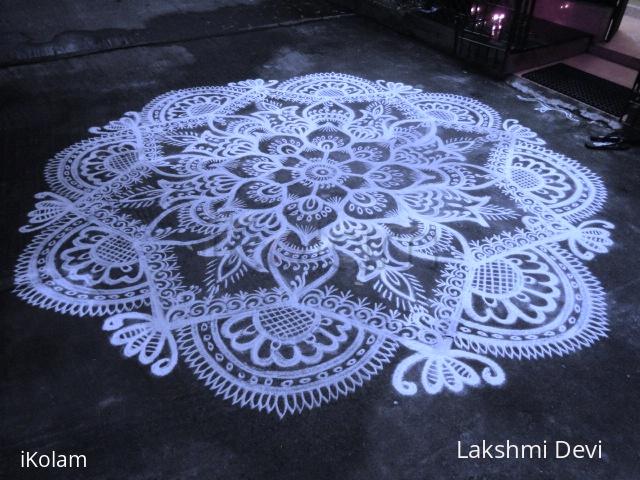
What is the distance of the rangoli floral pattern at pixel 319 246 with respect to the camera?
177 centimetres

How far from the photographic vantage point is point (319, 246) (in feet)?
7.30

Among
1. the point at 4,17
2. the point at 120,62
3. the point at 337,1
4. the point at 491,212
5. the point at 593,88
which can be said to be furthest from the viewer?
the point at 337,1

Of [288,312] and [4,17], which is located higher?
[4,17]

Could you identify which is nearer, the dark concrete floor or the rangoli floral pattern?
the dark concrete floor

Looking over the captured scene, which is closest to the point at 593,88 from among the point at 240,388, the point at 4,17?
the point at 240,388

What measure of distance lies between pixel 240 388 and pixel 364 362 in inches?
18.0

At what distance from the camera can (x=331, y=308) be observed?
1929 mm

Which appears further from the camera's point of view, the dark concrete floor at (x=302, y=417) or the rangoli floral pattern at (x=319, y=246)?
the rangoli floral pattern at (x=319, y=246)

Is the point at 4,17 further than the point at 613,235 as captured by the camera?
Yes

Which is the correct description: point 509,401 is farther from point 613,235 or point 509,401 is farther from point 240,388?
point 613,235

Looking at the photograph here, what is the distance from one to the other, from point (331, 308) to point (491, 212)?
1.06m

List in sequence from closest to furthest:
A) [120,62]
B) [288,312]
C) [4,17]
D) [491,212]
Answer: [288,312]
[491,212]
[120,62]
[4,17]

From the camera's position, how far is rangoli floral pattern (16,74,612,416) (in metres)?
1.77

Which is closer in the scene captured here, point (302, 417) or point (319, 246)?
point (302, 417)
